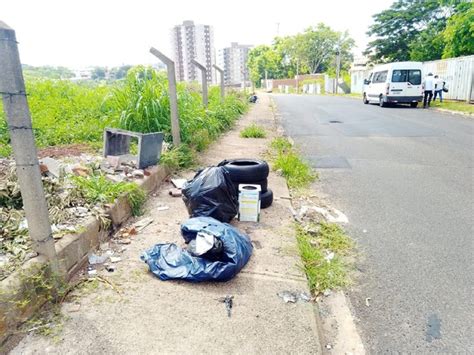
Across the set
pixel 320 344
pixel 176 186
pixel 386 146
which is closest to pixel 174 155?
pixel 176 186

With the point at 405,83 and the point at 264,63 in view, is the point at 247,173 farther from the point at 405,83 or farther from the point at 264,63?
the point at 264,63

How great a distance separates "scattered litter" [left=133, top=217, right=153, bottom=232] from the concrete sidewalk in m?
0.36

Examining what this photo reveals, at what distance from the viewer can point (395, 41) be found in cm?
3503

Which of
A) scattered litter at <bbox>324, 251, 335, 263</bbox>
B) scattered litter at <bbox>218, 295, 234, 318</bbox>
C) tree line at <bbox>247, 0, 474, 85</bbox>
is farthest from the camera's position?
tree line at <bbox>247, 0, 474, 85</bbox>

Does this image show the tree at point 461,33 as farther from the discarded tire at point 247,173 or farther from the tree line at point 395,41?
the discarded tire at point 247,173

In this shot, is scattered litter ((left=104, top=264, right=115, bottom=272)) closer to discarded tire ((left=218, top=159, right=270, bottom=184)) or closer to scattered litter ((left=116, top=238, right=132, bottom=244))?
scattered litter ((left=116, top=238, right=132, bottom=244))

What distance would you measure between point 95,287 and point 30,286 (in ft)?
1.49

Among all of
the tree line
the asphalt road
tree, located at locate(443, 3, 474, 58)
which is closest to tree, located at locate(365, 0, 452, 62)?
the tree line

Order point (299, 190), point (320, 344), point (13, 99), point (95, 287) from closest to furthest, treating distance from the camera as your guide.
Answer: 1. point (13, 99)
2. point (320, 344)
3. point (95, 287)
4. point (299, 190)

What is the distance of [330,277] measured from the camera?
293cm

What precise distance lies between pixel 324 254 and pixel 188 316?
5.15ft

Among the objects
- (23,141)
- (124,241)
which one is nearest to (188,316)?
(124,241)

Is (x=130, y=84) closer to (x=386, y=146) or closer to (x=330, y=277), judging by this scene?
(x=330, y=277)

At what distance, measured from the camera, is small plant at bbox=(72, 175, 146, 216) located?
135 inches
